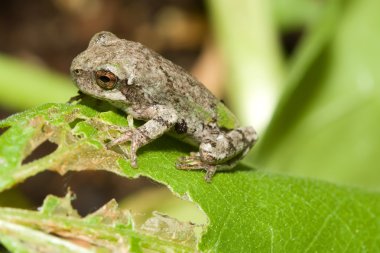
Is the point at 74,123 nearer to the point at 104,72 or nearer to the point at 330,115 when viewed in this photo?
the point at 104,72

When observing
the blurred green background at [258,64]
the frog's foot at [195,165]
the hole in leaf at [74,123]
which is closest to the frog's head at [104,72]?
the hole in leaf at [74,123]

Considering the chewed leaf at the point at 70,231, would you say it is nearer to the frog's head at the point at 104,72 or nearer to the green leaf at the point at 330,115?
the frog's head at the point at 104,72

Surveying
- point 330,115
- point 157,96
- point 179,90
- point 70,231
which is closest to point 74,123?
point 70,231

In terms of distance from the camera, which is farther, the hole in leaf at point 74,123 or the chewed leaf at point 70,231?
the hole in leaf at point 74,123

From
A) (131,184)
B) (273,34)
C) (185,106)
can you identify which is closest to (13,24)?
(131,184)

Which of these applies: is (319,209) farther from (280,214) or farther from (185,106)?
(185,106)

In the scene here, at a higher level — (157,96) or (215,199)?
(157,96)

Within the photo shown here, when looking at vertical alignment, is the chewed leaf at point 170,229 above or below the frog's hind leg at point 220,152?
below

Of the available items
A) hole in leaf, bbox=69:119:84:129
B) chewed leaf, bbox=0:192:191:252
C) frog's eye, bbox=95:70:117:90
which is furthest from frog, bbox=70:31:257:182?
chewed leaf, bbox=0:192:191:252
